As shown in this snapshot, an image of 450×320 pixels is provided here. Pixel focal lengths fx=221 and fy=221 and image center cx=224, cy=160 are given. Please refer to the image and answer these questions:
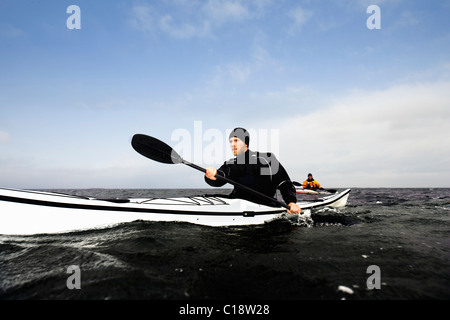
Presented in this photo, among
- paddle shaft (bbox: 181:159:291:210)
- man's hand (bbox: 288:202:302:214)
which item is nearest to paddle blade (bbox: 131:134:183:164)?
paddle shaft (bbox: 181:159:291:210)

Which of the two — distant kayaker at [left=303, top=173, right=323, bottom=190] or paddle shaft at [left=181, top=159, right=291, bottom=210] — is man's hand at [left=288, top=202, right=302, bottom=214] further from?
distant kayaker at [left=303, top=173, right=323, bottom=190]

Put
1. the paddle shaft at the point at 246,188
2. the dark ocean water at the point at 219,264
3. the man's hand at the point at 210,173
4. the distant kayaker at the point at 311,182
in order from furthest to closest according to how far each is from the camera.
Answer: the distant kayaker at the point at 311,182
the paddle shaft at the point at 246,188
the man's hand at the point at 210,173
the dark ocean water at the point at 219,264

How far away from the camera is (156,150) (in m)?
5.32

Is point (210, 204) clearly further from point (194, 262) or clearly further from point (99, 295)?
point (99, 295)

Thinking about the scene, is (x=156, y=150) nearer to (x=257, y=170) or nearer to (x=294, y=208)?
(x=257, y=170)

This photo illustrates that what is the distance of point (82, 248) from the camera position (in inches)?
135

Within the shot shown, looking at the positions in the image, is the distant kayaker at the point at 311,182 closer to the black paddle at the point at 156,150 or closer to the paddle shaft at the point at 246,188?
the paddle shaft at the point at 246,188

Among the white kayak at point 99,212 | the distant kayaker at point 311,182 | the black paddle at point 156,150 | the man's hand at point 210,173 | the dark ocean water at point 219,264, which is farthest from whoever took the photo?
the distant kayaker at point 311,182

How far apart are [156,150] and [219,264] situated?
10.8 ft

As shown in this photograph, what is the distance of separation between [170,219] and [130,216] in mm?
810

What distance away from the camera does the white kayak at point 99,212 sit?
382 cm

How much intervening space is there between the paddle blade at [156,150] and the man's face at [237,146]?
1.29 metres

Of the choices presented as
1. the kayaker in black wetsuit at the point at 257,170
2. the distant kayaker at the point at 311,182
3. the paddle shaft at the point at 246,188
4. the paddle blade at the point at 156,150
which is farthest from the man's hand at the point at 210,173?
the distant kayaker at the point at 311,182
